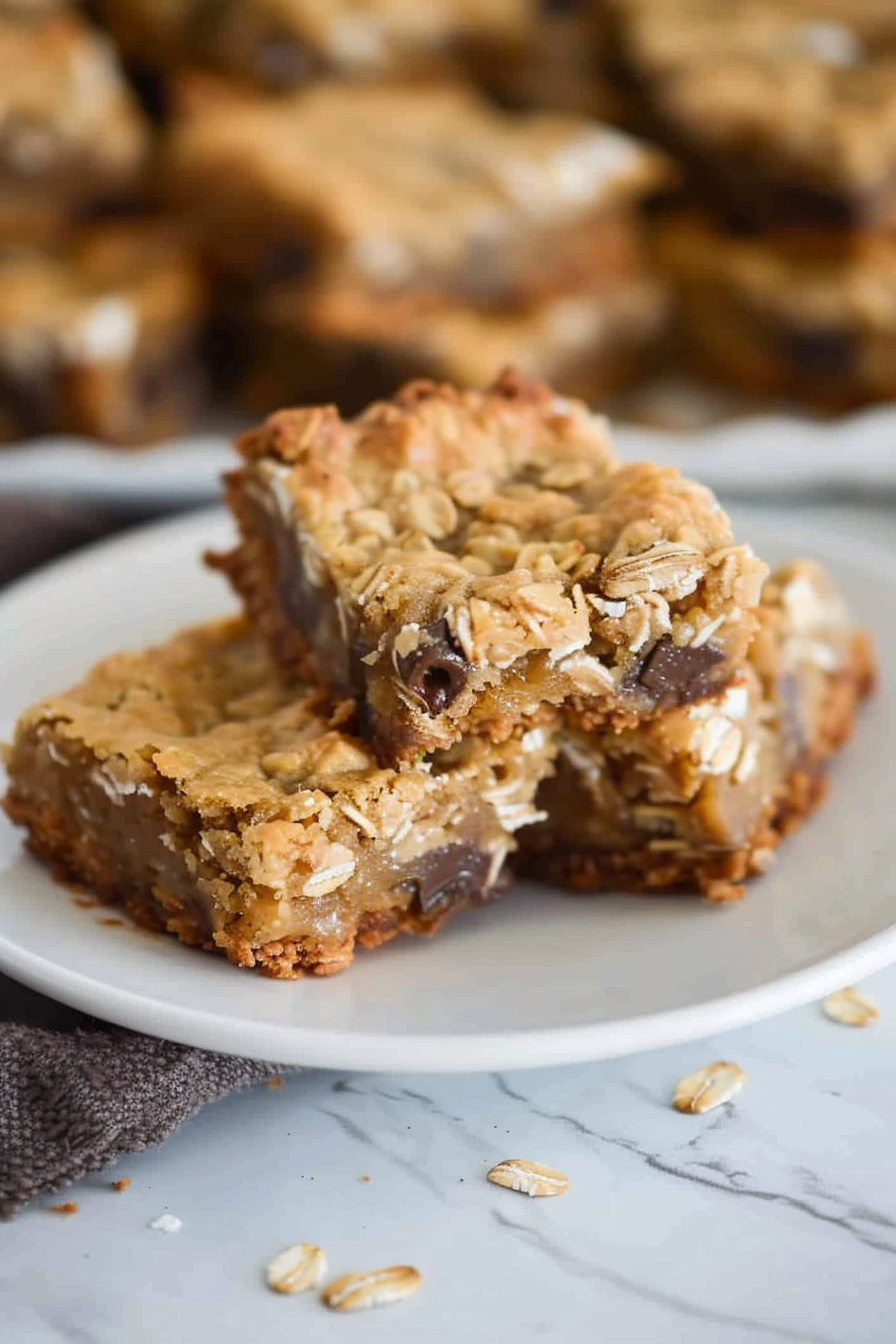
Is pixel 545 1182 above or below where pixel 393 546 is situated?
below

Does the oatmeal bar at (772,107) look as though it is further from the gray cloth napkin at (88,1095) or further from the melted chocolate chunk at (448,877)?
the gray cloth napkin at (88,1095)

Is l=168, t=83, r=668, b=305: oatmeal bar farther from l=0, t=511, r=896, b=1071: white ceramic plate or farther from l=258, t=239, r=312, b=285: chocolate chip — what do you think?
l=0, t=511, r=896, b=1071: white ceramic plate

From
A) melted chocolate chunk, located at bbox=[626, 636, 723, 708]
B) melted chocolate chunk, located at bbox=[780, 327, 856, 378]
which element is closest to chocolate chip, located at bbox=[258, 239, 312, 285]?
melted chocolate chunk, located at bbox=[780, 327, 856, 378]

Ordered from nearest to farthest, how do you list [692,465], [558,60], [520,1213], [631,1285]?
[631,1285] < [520,1213] < [692,465] < [558,60]

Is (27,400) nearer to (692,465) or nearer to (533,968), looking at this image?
(692,465)

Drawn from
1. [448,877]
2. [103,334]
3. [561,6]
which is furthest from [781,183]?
[448,877]

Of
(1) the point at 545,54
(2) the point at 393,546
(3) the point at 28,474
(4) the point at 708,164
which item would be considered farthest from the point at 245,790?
(1) the point at 545,54

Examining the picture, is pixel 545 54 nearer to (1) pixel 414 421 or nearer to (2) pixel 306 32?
(2) pixel 306 32

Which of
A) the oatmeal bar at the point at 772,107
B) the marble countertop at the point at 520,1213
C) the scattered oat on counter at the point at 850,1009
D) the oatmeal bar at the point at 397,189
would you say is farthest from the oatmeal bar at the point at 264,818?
the oatmeal bar at the point at 772,107
